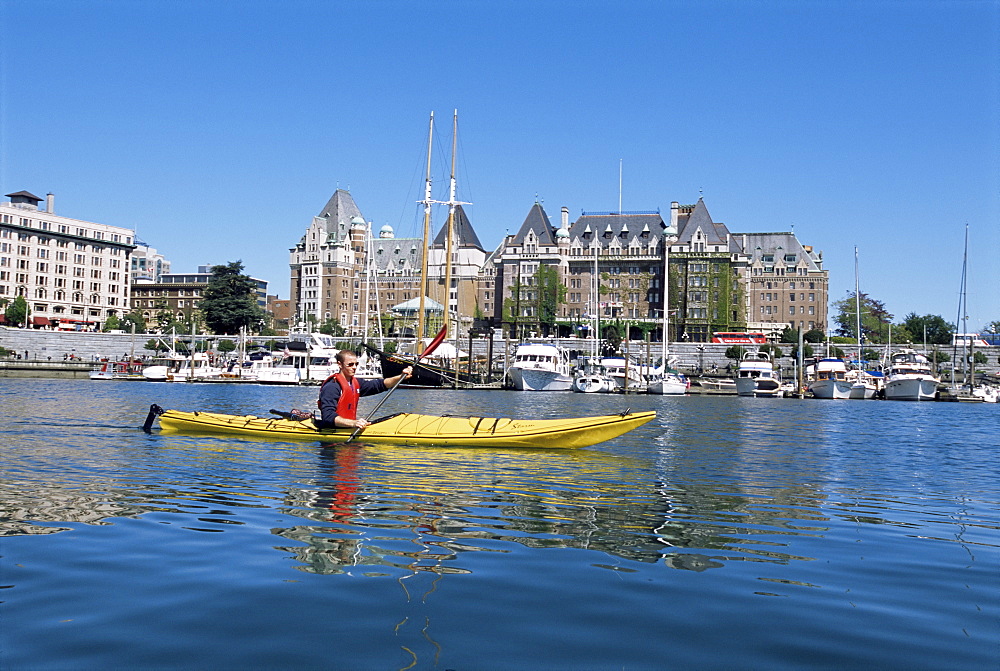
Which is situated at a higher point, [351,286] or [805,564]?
[351,286]

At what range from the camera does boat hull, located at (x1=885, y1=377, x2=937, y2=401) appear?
64.6m

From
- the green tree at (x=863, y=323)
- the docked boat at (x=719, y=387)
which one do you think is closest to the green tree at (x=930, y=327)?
the green tree at (x=863, y=323)

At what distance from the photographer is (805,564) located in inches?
336

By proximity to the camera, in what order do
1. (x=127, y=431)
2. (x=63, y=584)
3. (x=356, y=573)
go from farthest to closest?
(x=127, y=431) → (x=356, y=573) → (x=63, y=584)

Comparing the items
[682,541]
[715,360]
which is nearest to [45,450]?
[682,541]

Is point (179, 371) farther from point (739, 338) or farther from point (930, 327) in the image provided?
point (930, 327)

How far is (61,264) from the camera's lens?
453 ft

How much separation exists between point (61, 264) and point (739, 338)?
104377 mm

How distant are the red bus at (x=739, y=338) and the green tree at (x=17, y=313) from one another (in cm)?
9364

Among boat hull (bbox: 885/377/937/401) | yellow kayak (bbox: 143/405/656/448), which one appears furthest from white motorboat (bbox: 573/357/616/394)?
yellow kayak (bbox: 143/405/656/448)

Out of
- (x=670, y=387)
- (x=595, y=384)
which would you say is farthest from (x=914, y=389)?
(x=595, y=384)

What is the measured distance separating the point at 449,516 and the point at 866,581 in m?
4.88

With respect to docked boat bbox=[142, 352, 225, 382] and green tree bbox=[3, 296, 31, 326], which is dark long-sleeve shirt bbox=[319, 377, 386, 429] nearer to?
docked boat bbox=[142, 352, 225, 382]

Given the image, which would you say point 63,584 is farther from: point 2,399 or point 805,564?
point 2,399
